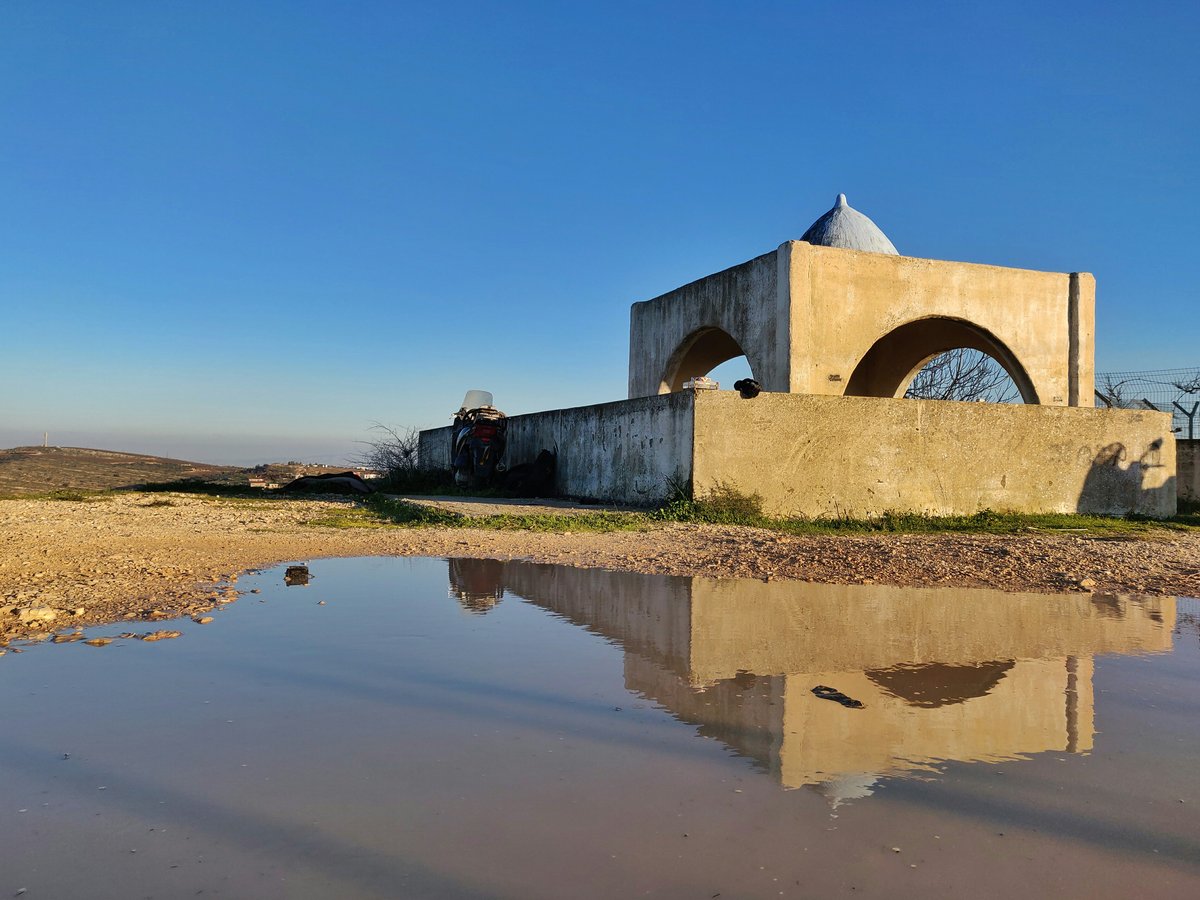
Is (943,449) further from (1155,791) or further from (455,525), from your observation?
(1155,791)

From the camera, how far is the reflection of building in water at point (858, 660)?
10.6ft

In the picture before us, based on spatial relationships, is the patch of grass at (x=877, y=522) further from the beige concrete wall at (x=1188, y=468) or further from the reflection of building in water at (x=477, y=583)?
the beige concrete wall at (x=1188, y=468)

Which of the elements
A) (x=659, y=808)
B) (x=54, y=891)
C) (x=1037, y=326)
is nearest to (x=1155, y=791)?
(x=659, y=808)

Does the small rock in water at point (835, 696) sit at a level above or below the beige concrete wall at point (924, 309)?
below

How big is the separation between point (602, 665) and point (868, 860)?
210cm

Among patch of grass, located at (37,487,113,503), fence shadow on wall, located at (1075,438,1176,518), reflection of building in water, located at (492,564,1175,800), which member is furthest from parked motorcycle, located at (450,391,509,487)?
reflection of building in water, located at (492,564,1175,800)

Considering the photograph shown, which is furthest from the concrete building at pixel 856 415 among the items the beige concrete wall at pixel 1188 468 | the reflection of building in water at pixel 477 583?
the reflection of building in water at pixel 477 583

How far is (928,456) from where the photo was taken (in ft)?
43.4

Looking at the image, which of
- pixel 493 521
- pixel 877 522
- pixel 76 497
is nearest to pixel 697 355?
pixel 877 522

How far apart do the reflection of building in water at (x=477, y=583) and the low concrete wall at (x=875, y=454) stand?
4683 millimetres

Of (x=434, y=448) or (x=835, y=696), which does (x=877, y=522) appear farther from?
(x=434, y=448)

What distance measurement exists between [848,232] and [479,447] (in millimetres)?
8832

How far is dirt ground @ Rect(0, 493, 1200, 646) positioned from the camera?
5.74 meters

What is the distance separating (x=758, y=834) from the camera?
7.92ft
